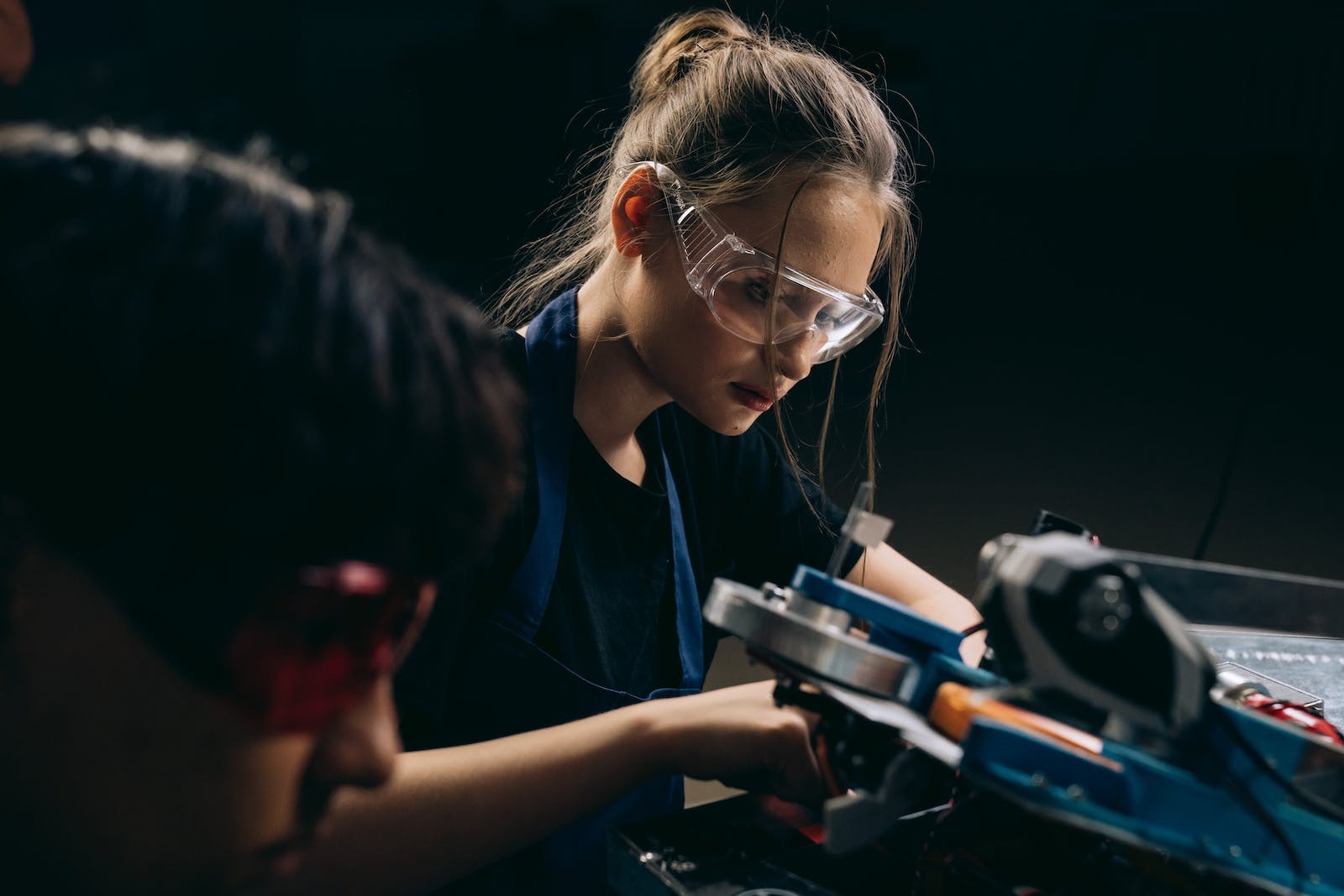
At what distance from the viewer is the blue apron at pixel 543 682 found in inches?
42.4

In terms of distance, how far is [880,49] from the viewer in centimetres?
253

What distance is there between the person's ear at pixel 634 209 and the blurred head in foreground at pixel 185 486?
2.47ft

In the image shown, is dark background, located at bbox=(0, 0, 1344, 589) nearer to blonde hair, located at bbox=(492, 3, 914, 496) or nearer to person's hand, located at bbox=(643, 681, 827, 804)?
blonde hair, located at bbox=(492, 3, 914, 496)

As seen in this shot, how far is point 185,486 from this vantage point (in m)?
0.44

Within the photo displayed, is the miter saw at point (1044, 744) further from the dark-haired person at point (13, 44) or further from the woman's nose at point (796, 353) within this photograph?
the dark-haired person at point (13, 44)

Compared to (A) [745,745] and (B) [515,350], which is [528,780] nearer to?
(A) [745,745]

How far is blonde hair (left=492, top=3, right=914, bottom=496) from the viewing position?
1215mm

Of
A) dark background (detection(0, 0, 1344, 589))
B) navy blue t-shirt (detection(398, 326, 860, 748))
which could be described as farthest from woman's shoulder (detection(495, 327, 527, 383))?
dark background (detection(0, 0, 1344, 589))

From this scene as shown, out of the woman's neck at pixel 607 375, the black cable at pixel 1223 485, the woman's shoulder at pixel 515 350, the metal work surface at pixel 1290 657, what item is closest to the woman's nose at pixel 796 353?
the woman's neck at pixel 607 375

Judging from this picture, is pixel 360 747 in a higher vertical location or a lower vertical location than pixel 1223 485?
lower

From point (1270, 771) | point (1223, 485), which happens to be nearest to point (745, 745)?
point (1270, 771)

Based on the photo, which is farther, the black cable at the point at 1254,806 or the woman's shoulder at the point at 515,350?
the woman's shoulder at the point at 515,350

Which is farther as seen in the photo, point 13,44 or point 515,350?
point 13,44

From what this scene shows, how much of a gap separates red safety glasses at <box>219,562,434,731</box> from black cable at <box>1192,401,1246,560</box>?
2.56 meters
